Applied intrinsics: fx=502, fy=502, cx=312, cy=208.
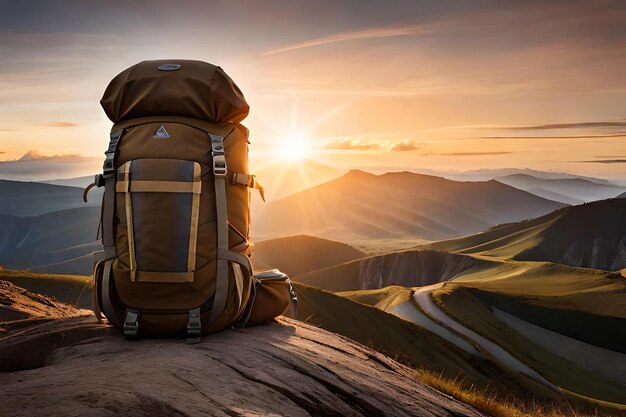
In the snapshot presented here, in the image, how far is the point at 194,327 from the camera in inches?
232

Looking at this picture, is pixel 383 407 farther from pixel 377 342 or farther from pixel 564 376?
pixel 564 376

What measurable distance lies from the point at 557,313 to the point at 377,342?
177ft

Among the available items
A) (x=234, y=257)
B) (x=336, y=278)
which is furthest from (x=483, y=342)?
(x=336, y=278)

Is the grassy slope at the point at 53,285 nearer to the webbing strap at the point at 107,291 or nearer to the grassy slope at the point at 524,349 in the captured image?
the webbing strap at the point at 107,291

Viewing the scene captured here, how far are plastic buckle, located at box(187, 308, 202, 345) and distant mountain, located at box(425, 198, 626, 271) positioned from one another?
14376cm

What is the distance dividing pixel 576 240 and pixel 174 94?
161m

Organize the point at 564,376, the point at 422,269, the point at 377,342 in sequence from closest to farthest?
the point at 377,342
the point at 564,376
the point at 422,269

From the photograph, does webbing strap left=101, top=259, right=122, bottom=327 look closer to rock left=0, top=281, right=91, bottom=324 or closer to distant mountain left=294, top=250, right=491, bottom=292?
rock left=0, top=281, right=91, bottom=324

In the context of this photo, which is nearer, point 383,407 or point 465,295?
point 383,407

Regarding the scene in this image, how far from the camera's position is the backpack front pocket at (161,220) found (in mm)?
5773

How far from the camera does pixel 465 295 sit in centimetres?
7588

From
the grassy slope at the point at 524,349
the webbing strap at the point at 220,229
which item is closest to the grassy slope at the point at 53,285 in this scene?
the webbing strap at the point at 220,229

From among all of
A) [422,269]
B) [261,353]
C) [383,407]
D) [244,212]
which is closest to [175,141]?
[244,212]

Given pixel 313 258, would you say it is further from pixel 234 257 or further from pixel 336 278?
pixel 234 257
